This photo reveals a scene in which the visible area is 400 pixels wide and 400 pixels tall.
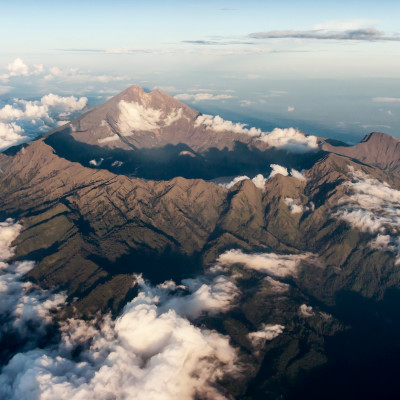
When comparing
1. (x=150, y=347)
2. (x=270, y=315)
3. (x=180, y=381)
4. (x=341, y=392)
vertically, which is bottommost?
(x=341, y=392)

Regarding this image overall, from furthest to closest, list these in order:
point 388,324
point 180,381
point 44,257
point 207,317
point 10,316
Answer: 1. point 44,257
2. point 388,324
3. point 207,317
4. point 10,316
5. point 180,381

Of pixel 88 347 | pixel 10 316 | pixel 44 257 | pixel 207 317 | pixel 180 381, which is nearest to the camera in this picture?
pixel 180 381

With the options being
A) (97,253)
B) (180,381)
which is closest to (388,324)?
(180,381)

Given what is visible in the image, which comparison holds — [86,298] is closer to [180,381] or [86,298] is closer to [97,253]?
[97,253]

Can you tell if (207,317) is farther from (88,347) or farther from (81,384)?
(81,384)

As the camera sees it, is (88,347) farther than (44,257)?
No

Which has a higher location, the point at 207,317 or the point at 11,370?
the point at 11,370

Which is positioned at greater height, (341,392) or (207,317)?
(207,317)

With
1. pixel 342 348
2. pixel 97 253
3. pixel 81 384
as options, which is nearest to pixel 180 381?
pixel 81 384

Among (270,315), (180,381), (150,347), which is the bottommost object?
(270,315)
